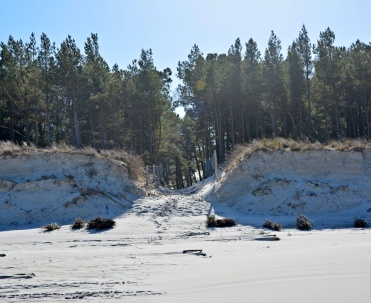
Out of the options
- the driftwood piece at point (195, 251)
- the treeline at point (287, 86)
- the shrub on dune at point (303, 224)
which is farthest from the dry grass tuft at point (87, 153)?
the treeline at point (287, 86)

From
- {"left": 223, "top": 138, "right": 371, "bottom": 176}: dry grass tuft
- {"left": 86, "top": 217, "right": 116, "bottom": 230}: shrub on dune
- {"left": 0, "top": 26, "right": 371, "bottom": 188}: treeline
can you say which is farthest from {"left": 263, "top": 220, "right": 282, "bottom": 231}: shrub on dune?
{"left": 0, "top": 26, "right": 371, "bottom": 188}: treeline

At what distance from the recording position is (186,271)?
738 cm

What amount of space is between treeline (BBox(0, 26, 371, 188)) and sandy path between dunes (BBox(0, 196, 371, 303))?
83.1 ft

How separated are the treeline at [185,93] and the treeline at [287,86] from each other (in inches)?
3.6

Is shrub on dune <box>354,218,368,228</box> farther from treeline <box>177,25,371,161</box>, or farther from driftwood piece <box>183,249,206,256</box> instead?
treeline <box>177,25,371,161</box>

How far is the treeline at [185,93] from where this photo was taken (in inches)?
1425

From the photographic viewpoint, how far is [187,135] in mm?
55344

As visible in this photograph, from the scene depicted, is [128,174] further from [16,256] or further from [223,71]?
[223,71]

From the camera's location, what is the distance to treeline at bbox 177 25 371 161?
37.8 metres

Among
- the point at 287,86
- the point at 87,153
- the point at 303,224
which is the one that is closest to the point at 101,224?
the point at 87,153

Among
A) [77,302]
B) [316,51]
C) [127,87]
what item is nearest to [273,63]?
[316,51]

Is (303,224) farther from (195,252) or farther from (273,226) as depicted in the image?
(195,252)

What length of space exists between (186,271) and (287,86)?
34.8 metres

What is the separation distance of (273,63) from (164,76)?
1549cm
